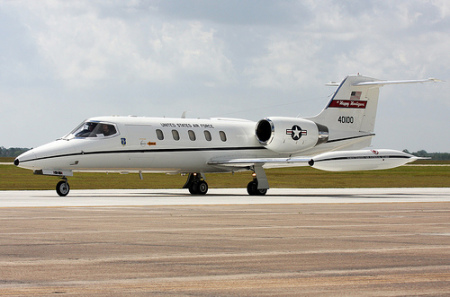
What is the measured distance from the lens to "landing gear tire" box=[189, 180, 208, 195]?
119 feet

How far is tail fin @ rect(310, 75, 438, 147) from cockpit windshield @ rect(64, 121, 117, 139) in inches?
491

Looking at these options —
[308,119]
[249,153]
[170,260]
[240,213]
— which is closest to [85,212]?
[240,213]

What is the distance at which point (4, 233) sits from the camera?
48.2 ft

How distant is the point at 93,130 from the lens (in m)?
32.2

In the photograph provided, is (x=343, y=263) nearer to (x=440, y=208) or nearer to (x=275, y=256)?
(x=275, y=256)

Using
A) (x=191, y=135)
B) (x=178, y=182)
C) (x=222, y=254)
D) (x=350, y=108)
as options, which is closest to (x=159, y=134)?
(x=191, y=135)

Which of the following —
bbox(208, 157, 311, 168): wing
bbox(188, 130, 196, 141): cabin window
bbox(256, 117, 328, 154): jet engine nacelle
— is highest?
bbox(256, 117, 328, 154): jet engine nacelle

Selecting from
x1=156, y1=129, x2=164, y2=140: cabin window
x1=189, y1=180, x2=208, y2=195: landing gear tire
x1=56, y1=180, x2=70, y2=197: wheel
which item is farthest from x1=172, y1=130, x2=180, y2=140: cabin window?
x1=56, y1=180, x2=70, y2=197: wheel

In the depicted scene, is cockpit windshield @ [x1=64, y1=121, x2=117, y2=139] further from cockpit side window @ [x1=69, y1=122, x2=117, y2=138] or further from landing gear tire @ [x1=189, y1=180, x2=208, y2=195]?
landing gear tire @ [x1=189, y1=180, x2=208, y2=195]

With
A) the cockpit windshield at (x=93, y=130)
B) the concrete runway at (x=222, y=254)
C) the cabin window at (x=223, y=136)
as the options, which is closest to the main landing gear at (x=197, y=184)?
the cabin window at (x=223, y=136)

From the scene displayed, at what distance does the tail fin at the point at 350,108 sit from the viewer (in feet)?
132

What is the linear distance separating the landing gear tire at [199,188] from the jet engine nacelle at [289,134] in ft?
12.6

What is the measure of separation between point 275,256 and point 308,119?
28.8 metres

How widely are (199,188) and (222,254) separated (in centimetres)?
2479
